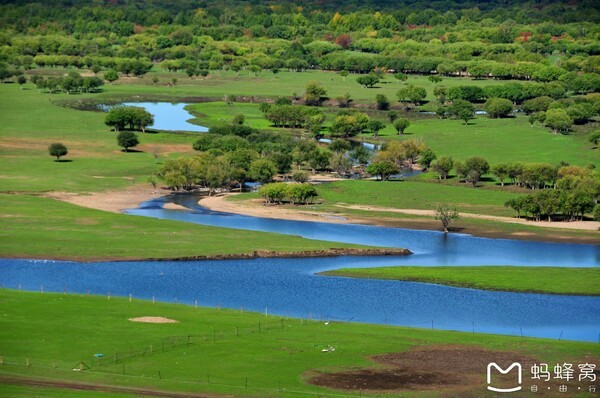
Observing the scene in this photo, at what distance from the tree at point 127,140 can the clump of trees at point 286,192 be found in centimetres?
3781

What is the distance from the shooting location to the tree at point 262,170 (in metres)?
137

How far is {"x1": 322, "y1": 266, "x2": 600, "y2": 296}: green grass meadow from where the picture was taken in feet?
305

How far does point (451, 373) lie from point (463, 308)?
21141 mm

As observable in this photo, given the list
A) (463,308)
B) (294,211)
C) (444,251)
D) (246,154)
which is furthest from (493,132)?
(463,308)

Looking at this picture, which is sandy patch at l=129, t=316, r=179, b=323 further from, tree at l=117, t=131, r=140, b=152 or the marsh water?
tree at l=117, t=131, r=140, b=152

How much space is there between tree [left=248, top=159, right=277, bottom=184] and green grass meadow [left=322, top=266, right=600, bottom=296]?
40445 millimetres

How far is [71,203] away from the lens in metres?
126

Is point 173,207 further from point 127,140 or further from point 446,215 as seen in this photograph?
point 127,140

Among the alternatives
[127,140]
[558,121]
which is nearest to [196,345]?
[127,140]

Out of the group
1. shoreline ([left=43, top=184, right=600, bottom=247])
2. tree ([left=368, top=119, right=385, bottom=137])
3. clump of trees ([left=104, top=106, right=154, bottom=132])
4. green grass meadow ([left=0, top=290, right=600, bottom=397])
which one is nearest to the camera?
green grass meadow ([left=0, top=290, right=600, bottom=397])

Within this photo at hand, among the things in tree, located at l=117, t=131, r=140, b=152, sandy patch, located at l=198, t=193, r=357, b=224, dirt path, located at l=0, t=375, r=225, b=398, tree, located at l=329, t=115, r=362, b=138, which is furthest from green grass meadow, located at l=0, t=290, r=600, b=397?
tree, located at l=329, t=115, r=362, b=138

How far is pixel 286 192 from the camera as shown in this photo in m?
127

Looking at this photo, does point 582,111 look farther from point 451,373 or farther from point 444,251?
point 451,373

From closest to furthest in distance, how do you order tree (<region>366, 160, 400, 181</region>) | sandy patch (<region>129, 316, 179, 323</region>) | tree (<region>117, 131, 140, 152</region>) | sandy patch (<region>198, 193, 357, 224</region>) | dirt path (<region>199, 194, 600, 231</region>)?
sandy patch (<region>129, 316, 179, 323</region>)
dirt path (<region>199, 194, 600, 231</region>)
sandy patch (<region>198, 193, 357, 224</region>)
tree (<region>366, 160, 400, 181</region>)
tree (<region>117, 131, 140, 152</region>)
